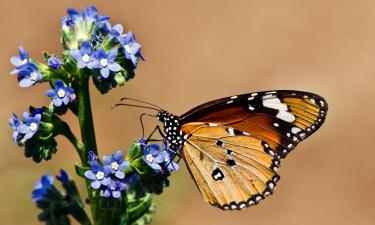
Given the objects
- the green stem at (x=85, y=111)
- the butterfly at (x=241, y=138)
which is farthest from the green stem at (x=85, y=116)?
the butterfly at (x=241, y=138)

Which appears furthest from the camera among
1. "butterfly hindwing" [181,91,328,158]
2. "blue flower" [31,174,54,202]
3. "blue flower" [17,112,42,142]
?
"butterfly hindwing" [181,91,328,158]

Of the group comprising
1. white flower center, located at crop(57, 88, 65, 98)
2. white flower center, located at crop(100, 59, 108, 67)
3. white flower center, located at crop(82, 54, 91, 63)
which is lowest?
white flower center, located at crop(57, 88, 65, 98)

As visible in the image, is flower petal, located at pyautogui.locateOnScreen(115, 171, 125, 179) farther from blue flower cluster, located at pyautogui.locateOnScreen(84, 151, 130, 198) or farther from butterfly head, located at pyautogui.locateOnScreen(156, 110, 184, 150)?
butterfly head, located at pyautogui.locateOnScreen(156, 110, 184, 150)

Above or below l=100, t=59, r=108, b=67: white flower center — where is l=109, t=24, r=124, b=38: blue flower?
above

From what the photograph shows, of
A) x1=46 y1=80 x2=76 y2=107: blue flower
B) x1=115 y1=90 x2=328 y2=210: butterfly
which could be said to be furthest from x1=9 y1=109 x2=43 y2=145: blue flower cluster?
x1=115 y1=90 x2=328 y2=210: butterfly

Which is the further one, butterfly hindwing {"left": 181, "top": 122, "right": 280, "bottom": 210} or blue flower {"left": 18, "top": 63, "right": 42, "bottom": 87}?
butterfly hindwing {"left": 181, "top": 122, "right": 280, "bottom": 210}

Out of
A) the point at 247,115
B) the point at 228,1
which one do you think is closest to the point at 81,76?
the point at 247,115

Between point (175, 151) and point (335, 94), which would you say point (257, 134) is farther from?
point (335, 94)
